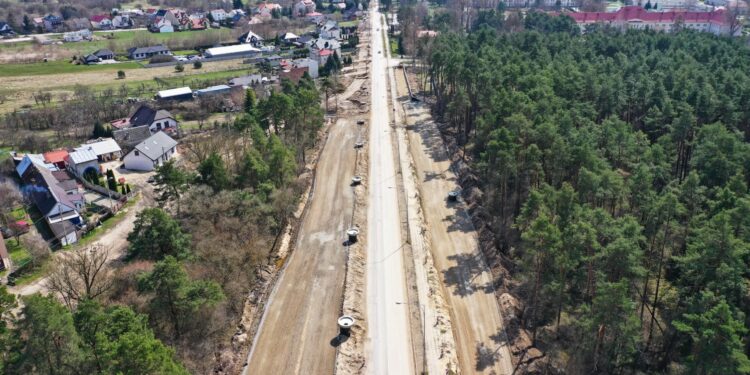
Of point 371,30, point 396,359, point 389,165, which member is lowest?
point 396,359

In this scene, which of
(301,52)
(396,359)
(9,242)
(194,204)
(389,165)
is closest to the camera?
(396,359)

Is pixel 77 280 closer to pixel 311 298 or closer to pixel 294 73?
pixel 311 298

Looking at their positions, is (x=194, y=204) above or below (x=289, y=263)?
above

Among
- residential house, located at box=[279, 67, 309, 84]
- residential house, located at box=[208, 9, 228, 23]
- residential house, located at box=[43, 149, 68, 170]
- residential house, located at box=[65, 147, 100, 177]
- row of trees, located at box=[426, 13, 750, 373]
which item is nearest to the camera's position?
row of trees, located at box=[426, 13, 750, 373]

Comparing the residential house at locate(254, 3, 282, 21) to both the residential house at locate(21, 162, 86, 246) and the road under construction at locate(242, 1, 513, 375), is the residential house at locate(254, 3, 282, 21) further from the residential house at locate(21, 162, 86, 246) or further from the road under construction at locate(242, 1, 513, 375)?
the residential house at locate(21, 162, 86, 246)

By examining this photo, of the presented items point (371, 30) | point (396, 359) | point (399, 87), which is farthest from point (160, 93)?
point (371, 30)

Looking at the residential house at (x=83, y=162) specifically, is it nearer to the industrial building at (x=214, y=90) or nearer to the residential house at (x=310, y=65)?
the industrial building at (x=214, y=90)

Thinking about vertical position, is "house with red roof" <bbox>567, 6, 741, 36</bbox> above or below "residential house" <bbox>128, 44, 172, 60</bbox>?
above

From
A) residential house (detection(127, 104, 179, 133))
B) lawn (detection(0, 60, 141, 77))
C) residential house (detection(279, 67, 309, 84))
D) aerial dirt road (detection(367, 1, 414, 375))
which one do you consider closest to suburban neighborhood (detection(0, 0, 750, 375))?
aerial dirt road (detection(367, 1, 414, 375))

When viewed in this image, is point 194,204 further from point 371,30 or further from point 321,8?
point 321,8
